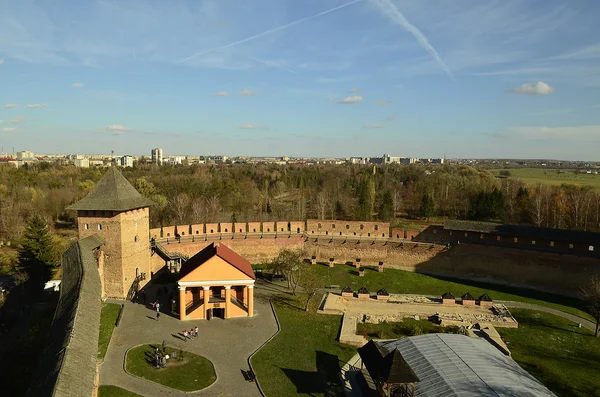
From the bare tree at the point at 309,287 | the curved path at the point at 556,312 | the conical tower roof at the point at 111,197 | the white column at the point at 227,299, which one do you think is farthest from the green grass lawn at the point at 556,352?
the conical tower roof at the point at 111,197

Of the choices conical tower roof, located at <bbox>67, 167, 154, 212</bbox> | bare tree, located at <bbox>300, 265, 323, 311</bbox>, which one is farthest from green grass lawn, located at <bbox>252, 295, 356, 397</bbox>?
conical tower roof, located at <bbox>67, 167, 154, 212</bbox>

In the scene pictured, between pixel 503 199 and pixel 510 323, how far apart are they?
32.9 meters

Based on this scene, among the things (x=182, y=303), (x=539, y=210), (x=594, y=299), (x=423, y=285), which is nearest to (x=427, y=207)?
(x=539, y=210)

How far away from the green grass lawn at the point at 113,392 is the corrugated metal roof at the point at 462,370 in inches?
397

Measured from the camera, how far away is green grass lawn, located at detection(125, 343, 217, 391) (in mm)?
15445

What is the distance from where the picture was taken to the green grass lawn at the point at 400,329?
2031cm

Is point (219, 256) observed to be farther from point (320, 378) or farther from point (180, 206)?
point (180, 206)

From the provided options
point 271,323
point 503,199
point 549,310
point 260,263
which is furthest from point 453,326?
point 503,199

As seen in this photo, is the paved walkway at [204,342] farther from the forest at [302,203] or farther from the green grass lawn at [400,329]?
the forest at [302,203]

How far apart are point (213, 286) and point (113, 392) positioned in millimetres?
7871

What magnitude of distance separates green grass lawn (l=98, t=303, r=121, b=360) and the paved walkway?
0.29 meters

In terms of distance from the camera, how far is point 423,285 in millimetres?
28500

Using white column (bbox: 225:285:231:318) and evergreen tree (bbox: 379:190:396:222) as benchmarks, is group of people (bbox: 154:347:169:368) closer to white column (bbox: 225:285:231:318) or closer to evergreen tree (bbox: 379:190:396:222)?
white column (bbox: 225:285:231:318)

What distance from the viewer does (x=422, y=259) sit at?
31.4m
